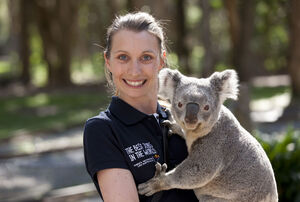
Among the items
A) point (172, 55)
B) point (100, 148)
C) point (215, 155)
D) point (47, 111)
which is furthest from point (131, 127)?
point (47, 111)

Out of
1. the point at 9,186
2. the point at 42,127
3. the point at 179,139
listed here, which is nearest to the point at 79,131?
the point at 42,127

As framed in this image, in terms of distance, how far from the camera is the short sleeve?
7.50 ft

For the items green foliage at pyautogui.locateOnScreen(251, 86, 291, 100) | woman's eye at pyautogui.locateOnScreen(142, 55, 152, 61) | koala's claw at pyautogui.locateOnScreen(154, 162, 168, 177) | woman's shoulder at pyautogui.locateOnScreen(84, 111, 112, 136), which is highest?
woman's eye at pyautogui.locateOnScreen(142, 55, 152, 61)

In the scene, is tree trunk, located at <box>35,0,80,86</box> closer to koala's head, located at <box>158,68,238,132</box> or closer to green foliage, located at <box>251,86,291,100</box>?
green foliage, located at <box>251,86,291,100</box>

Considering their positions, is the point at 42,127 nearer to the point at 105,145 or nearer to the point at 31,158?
the point at 31,158

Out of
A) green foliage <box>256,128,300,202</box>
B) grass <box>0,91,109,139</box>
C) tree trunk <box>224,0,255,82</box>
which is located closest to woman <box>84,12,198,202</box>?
green foliage <box>256,128,300,202</box>

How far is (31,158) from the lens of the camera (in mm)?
9273

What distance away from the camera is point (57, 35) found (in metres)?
21.5

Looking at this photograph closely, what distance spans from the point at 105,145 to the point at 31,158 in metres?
7.29

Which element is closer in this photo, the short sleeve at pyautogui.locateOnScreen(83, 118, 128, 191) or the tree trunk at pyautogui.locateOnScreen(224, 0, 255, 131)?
the short sleeve at pyautogui.locateOnScreen(83, 118, 128, 191)

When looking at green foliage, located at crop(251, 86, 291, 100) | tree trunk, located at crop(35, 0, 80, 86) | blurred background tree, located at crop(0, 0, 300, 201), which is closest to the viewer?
blurred background tree, located at crop(0, 0, 300, 201)

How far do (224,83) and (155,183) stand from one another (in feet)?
2.07

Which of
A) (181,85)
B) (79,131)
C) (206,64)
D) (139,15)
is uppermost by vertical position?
(139,15)

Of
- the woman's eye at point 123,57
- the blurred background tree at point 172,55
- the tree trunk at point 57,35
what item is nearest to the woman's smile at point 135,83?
the woman's eye at point 123,57
